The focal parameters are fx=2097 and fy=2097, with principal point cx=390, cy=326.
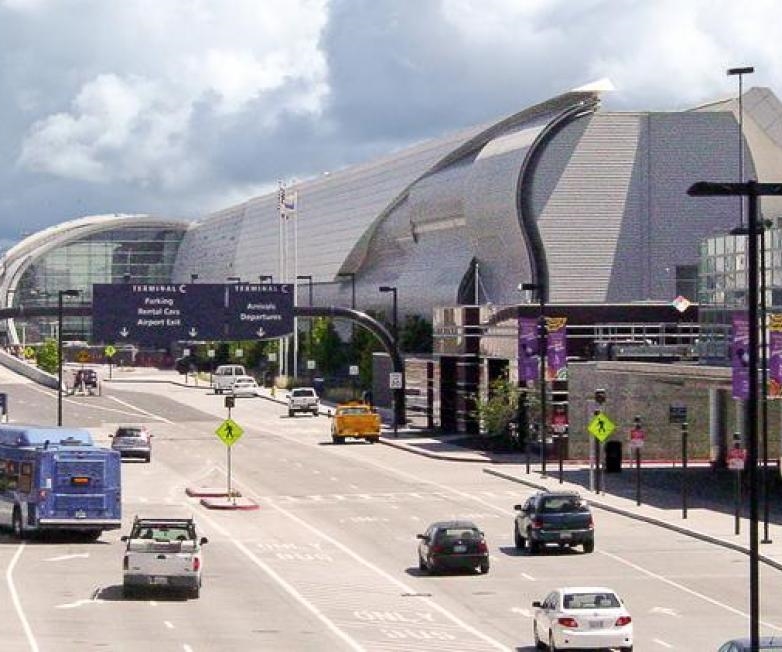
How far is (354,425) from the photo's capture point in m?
101

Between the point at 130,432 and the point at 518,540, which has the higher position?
the point at 130,432

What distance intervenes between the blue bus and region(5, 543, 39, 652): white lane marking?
1.12 meters

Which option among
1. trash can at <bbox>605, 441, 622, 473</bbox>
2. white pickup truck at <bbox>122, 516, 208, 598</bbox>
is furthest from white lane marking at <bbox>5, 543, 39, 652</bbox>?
trash can at <bbox>605, 441, 622, 473</bbox>

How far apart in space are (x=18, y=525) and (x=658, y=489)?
26.8 meters

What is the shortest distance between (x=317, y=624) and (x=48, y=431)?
782 inches

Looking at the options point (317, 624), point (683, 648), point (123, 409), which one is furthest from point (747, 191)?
point (123, 409)

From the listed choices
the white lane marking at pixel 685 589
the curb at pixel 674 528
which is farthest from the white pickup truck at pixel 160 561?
the curb at pixel 674 528

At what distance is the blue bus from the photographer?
54.8 metres

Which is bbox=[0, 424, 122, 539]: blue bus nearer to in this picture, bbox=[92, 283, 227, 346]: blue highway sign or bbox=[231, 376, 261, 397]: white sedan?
bbox=[92, 283, 227, 346]: blue highway sign

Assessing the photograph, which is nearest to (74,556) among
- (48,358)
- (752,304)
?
(752,304)

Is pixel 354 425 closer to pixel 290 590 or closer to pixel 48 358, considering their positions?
pixel 290 590

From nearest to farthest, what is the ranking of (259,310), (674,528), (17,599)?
(17,599), (674,528), (259,310)

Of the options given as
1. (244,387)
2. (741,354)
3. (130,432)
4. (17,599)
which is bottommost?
(17,599)

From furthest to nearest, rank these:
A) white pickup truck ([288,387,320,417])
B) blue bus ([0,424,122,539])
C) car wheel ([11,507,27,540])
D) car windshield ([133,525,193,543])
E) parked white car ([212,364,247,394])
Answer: parked white car ([212,364,247,394])
white pickup truck ([288,387,320,417])
car wheel ([11,507,27,540])
blue bus ([0,424,122,539])
car windshield ([133,525,193,543])
